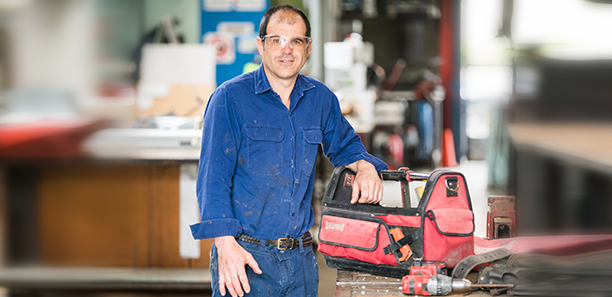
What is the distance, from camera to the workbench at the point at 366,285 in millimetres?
1470

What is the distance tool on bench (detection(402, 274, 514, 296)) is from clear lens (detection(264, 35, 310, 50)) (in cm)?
82

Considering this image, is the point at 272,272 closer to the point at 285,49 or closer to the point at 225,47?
the point at 285,49

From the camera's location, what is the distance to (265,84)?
1.68 meters

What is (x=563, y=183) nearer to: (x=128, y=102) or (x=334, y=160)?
(x=334, y=160)

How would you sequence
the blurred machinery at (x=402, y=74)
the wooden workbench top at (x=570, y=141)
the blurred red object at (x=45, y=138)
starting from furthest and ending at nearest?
the blurred machinery at (x=402, y=74) → the blurred red object at (x=45, y=138) → the wooden workbench top at (x=570, y=141)

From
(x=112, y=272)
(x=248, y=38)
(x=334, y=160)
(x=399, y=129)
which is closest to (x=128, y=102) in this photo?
(x=334, y=160)

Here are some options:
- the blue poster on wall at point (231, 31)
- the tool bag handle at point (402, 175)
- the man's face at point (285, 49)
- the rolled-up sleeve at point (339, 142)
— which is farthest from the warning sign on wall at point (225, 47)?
the tool bag handle at point (402, 175)

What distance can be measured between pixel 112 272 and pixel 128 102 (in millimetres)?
1878

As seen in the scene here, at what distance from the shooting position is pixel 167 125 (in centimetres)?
358

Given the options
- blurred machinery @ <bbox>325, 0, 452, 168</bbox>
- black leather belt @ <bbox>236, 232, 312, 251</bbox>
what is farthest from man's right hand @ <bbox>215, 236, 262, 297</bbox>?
blurred machinery @ <bbox>325, 0, 452, 168</bbox>

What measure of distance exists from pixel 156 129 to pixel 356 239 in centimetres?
226

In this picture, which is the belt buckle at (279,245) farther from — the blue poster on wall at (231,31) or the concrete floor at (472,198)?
the blue poster on wall at (231,31)

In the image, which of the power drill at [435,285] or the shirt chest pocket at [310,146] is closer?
the power drill at [435,285]

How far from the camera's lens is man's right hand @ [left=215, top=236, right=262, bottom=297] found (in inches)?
57.7
